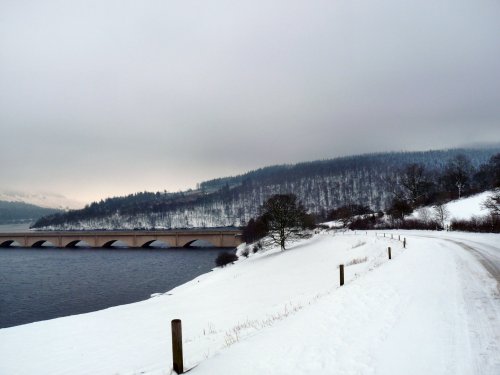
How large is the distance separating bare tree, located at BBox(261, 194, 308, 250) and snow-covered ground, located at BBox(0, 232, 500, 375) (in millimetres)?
37433

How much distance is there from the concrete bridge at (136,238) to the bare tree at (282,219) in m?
43.1

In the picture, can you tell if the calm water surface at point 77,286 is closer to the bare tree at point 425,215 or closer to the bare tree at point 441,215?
the bare tree at point 425,215

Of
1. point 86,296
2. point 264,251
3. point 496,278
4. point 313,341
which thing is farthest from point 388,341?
point 264,251

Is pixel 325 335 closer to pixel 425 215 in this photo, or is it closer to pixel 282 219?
pixel 282 219

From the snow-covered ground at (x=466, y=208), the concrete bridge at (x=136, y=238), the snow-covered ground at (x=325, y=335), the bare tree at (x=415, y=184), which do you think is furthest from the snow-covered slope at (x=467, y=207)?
the concrete bridge at (x=136, y=238)

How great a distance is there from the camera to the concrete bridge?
106 metres

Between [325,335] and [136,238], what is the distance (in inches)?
4445

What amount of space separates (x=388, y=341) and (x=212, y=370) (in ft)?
12.8

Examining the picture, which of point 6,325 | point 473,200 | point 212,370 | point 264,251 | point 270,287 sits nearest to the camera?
point 212,370

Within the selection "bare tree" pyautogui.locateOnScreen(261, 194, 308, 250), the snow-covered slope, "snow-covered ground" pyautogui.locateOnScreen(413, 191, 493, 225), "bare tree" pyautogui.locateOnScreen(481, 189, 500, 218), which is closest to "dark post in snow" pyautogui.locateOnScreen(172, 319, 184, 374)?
"bare tree" pyautogui.locateOnScreen(481, 189, 500, 218)

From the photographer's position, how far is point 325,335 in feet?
27.6

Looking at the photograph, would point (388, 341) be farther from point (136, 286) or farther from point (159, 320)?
point (136, 286)

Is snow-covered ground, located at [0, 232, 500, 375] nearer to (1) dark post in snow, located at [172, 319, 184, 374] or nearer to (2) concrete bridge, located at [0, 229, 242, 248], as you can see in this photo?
(1) dark post in snow, located at [172, 319, 184, 374]

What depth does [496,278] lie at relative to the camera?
45.3ft
